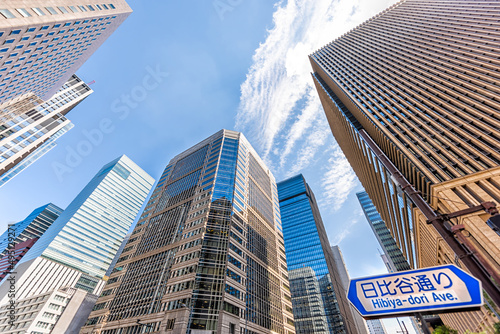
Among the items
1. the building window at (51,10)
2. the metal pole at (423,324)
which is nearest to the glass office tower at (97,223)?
the building window at (51,10)

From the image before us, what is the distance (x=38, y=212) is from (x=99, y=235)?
102425 millimetres

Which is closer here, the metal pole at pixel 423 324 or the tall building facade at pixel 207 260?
the metal pole at pixel 423 324

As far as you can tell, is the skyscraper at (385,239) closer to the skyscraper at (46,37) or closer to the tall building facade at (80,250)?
the tall building facade at (80,250)

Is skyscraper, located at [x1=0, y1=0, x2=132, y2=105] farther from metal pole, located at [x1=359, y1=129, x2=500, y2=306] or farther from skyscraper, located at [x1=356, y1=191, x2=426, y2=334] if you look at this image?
skyscraper, located at [x1=356, y1=191, x2=426, y2=334]

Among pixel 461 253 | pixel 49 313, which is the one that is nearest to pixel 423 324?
pixel 461 253

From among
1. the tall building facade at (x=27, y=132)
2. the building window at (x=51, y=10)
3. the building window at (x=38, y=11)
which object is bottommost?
the building window at (x=38, y=11)

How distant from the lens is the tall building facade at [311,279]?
98.4 meters

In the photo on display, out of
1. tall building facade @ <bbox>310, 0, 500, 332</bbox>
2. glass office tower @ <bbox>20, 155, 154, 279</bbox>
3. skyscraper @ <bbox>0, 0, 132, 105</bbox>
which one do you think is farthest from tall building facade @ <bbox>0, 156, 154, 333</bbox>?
tall building facade @ <bbox>310, 0, 500, 332</bbox>

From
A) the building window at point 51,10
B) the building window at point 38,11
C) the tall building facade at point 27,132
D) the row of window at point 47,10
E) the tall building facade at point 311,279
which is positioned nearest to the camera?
the row of window at point 47,10

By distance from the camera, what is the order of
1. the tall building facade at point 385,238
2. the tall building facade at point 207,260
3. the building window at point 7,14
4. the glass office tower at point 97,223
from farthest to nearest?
the tall building facade at point 385,238 → the glass office tower at point 97,223 → the tall building facade at point 207,260 → the building window at point 7,14

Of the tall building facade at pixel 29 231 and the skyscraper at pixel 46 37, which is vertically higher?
the tall building facade at pixel 29 231

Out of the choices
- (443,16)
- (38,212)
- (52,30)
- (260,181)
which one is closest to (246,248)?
(260,181)

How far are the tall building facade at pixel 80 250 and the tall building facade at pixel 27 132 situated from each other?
36.0 meters

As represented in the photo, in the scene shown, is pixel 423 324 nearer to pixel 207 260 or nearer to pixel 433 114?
pixel 207 260
